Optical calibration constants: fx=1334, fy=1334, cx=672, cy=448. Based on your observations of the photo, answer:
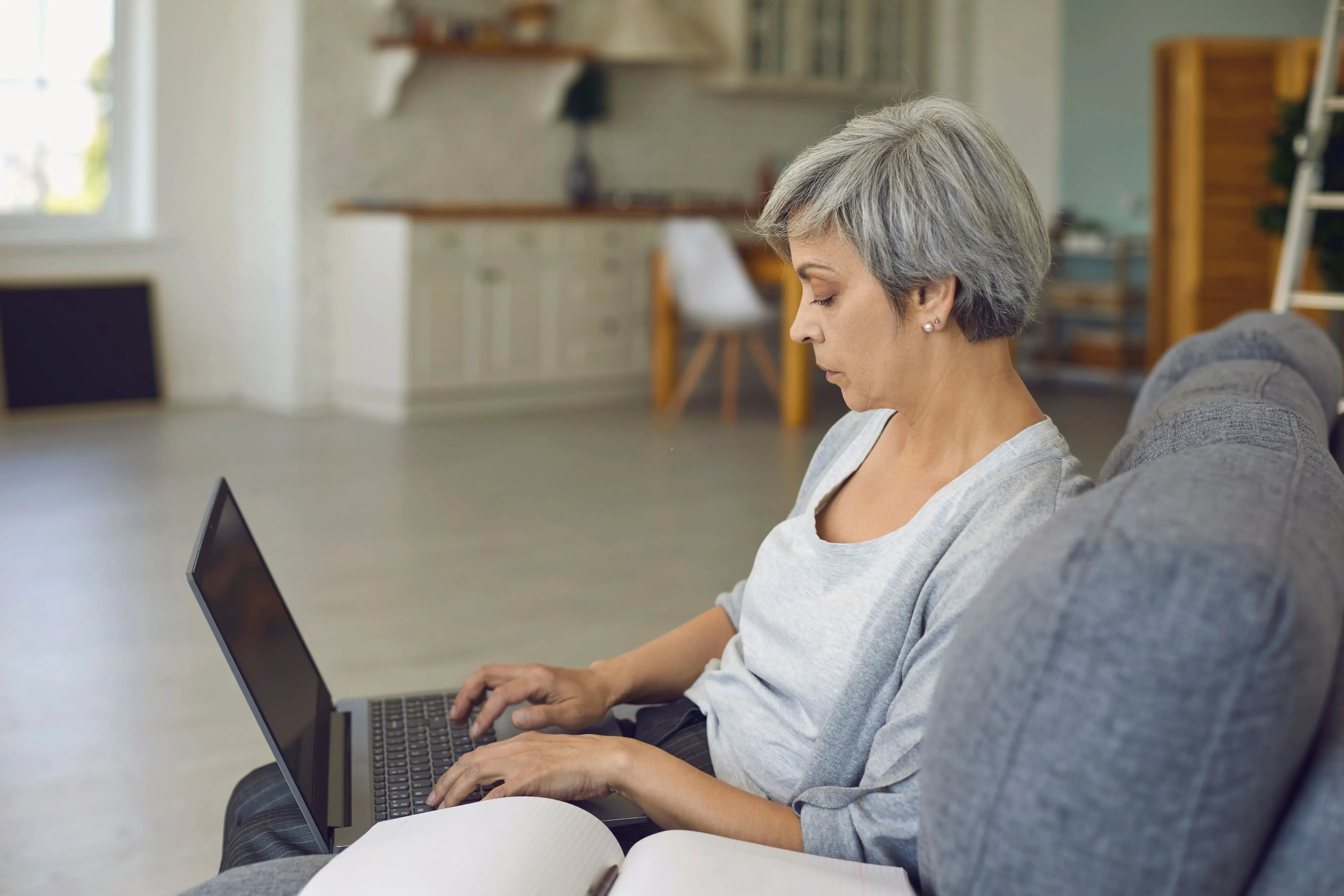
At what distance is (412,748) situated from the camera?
1.37 m

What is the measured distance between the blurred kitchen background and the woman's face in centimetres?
241

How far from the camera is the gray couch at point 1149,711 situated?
0.64 m

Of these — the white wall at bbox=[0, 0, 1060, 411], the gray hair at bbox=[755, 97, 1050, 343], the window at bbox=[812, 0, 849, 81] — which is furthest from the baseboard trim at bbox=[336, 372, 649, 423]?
the gray hair at bbox=[755, 97, 1050, 343]

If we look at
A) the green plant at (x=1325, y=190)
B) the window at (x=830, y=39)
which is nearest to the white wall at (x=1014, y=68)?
the window at (x=830, y=39)

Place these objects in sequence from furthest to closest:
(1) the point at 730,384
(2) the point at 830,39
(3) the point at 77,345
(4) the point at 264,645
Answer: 1. (2) the point at 830,39
2. (1) the point at 730,384
3. (3) the point at 77,345
4. (4) the point at 264,645

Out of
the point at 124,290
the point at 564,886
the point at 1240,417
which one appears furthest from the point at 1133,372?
the point at 564,886

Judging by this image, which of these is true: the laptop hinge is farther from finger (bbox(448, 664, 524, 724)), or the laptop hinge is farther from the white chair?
the white chair

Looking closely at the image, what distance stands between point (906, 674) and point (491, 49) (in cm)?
599

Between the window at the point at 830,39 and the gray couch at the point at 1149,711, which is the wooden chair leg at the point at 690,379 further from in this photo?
the gray couch at the point at 1149,711

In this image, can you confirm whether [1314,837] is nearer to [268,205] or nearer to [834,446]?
[834,446]

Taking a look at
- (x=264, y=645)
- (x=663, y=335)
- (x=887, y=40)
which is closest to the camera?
(x=264, y=645)

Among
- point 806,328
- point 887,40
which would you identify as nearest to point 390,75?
point 887,40

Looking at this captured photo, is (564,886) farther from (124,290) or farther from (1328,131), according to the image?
(124,290)

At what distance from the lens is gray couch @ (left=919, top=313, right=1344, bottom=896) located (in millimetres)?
636
